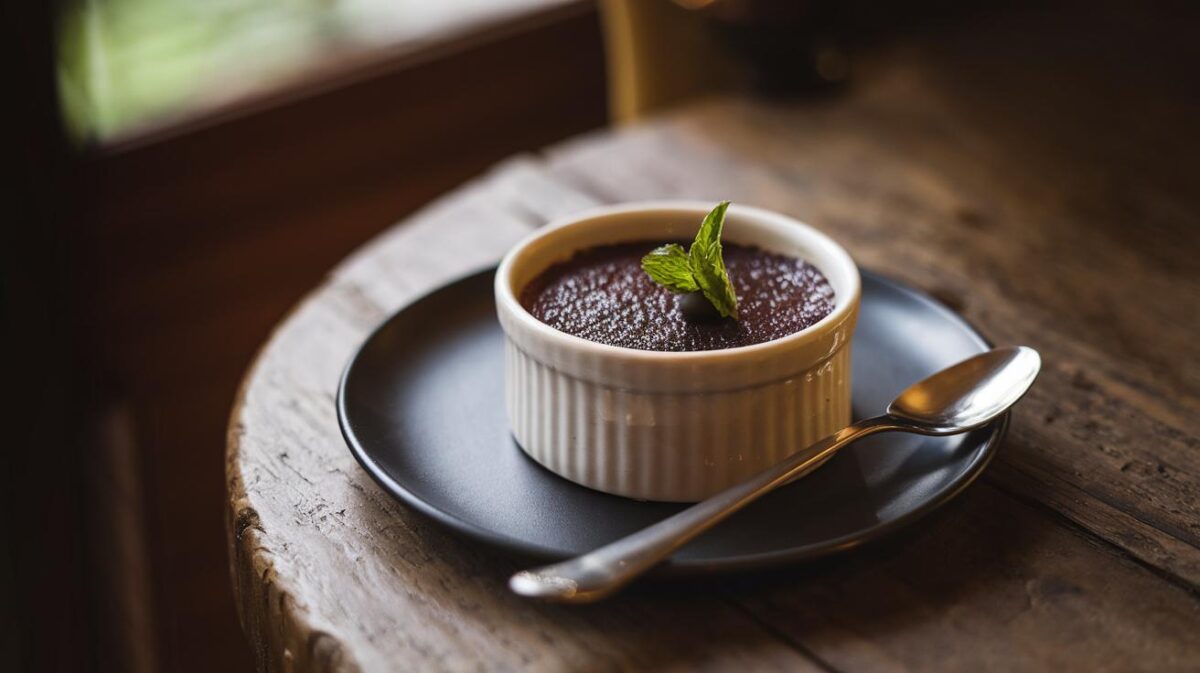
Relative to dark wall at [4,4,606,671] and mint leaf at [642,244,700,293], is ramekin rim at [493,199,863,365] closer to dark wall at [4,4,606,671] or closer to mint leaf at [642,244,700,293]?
mint leaf at [642,244,700,293]

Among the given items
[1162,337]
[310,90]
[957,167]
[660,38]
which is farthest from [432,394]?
[310,90]

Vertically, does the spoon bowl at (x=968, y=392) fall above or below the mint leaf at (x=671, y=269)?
below

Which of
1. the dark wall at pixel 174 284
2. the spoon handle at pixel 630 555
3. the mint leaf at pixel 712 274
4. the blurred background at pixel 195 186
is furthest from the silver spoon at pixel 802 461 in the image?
the dark wall at pixel 174 284

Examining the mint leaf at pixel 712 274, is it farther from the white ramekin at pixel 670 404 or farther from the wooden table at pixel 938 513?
the wooden table at pixel 938 513

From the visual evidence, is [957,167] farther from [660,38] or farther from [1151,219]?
[660,38]

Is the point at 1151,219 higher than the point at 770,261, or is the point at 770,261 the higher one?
the point at 770,261

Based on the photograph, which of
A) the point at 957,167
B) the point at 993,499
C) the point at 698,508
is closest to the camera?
the point at 698,508

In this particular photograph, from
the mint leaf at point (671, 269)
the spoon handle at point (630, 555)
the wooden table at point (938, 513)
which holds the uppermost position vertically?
the mint leaf at point (671, 269)
